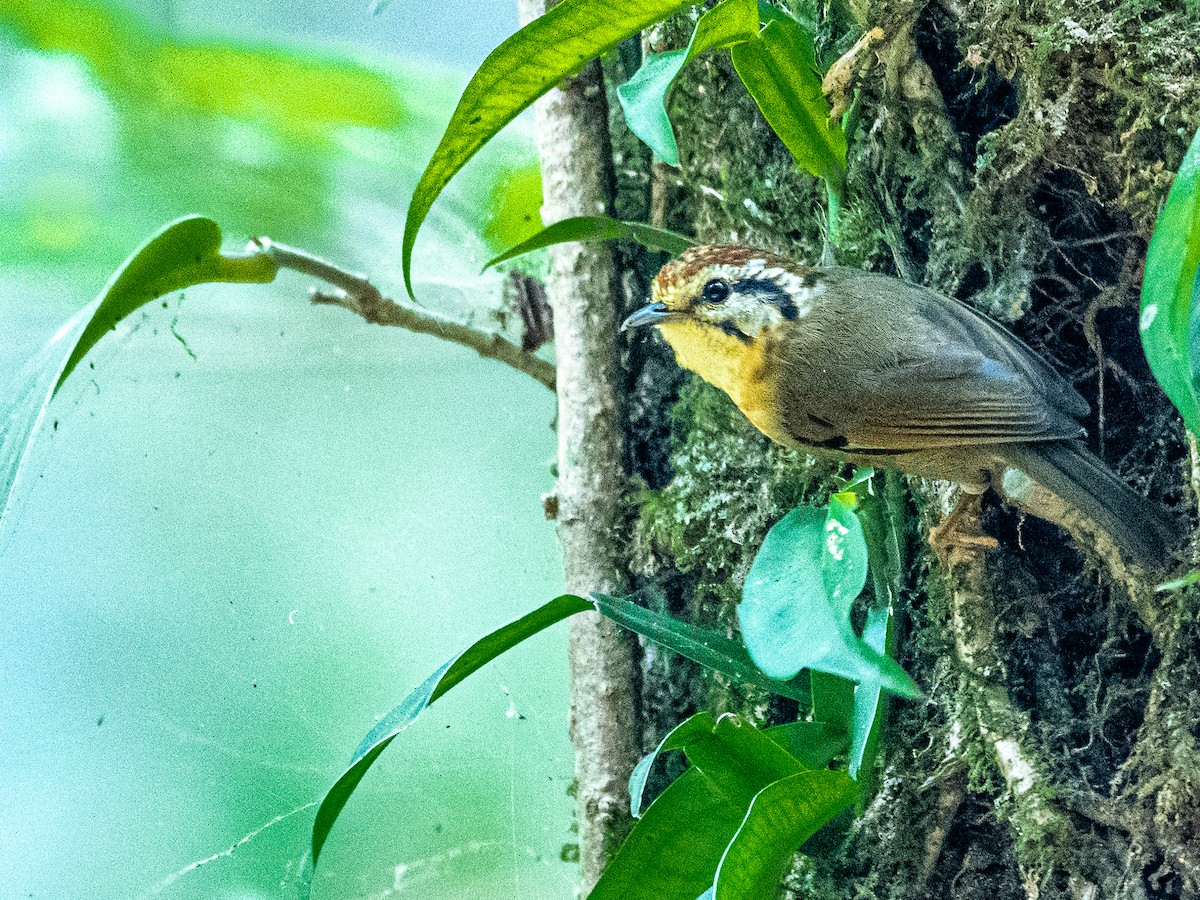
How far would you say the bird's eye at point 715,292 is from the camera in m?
1.10

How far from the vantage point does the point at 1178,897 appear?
96 centimetres

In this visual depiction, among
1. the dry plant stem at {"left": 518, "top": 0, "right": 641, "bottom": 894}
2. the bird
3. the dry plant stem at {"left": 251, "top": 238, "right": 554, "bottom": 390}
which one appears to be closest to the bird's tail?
the bird

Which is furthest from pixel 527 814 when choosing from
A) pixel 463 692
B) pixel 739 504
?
pixel 739 504

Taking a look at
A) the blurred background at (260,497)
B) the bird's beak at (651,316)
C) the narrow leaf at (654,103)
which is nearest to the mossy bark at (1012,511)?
the bird's beak at (651,316)

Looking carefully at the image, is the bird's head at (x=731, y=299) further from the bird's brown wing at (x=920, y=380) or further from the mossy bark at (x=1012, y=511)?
the mossy bark at (x=1012, y=511)

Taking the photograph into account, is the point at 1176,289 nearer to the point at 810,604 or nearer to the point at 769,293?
the point at 810,604

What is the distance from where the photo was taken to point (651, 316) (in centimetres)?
112

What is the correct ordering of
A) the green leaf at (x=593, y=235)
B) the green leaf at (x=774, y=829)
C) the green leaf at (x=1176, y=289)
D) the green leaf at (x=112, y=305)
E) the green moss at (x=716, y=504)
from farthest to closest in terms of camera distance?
1. the green moss at (x=716, y=504)
2. the green leaf at (x=593, y=235)
3. the green leaf at (x=112, y=305)
4. the green leaf at (x=774, y=829)
5. the green leaf at (x=1176, y=289)

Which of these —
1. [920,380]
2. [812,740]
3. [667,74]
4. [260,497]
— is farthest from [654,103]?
[260,497]

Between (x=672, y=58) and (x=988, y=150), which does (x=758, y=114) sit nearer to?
(x=988, y=150)

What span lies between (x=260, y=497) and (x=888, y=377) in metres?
0.89

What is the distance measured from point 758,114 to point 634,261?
0.25 metres

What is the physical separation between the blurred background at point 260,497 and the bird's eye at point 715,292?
532mm

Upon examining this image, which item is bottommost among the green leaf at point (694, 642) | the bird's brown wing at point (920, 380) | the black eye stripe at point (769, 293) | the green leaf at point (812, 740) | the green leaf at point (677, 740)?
the green leaf at point (812, 740)
